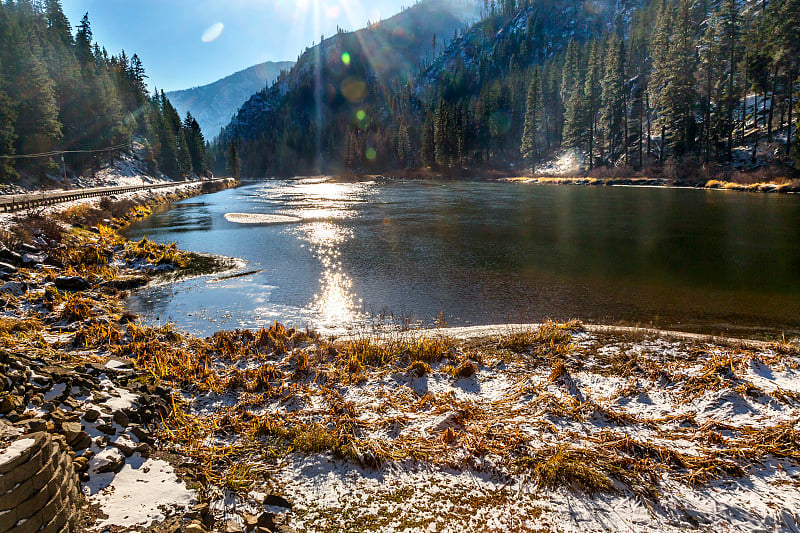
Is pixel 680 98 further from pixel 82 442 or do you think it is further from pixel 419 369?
pixel 82 442

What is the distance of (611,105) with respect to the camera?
84.4m

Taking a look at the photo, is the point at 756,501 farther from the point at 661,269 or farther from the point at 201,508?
the point at 661,269

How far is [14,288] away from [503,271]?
1909 centimetres

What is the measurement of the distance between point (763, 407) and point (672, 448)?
2216mm

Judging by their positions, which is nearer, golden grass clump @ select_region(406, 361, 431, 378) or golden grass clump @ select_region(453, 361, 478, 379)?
golden grass clump @ select_region(453, 361, 478, 379)

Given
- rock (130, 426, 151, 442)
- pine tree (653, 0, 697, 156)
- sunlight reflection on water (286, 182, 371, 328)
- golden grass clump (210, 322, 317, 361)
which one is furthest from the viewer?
pine tree (653, 0, 697, 156)

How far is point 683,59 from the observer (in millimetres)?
67312

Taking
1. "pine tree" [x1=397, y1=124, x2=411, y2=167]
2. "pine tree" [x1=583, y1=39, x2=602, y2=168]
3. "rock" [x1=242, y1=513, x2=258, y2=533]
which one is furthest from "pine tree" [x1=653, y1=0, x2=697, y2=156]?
"rock" [x1=242, y1=513, x2=258, y2=533]

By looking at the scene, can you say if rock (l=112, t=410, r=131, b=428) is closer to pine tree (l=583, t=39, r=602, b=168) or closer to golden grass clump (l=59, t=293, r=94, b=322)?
golden grass clump (l=59, t=293, r=94, b=322)

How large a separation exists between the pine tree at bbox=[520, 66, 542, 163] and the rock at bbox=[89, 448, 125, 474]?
109220 millimetres

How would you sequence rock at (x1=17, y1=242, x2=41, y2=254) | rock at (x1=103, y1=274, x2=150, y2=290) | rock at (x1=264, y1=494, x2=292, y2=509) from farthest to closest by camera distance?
rock at (x1=17, y1=242, x2=41, y2=254) → rock at (x1=103, y1=274, x2=150, y2=290) → rock at (x1=264, y1=494, x2=292, y2=509)

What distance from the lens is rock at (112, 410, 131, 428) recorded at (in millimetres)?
5988

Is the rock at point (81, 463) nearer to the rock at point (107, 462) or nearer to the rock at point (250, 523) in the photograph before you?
the rock at point (107, 462)

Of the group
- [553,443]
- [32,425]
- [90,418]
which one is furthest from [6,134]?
[553,443]
